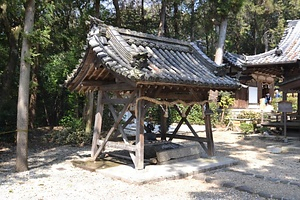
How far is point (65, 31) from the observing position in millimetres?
14391

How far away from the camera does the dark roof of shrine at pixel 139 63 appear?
21.9ft

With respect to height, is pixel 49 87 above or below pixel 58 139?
above

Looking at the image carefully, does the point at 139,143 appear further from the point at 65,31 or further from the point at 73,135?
the point at 65,31

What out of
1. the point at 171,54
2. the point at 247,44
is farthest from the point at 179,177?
the point at 247,44

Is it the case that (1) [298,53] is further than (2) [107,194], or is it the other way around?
(1) [298,53]

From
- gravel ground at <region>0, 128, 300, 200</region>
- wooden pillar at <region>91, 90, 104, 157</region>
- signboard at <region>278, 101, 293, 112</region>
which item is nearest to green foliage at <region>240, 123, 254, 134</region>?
signboard at <region>278, 101, 293, 112</region>

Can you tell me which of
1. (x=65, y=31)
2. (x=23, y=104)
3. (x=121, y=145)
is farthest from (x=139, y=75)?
(x=65, y=31)

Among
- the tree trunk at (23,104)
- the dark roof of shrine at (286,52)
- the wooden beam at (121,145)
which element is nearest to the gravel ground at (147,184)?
the tree trunk at (23,104)

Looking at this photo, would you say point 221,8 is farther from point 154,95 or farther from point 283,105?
point 154,95

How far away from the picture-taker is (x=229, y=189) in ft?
19.8

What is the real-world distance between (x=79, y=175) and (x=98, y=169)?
47 cm

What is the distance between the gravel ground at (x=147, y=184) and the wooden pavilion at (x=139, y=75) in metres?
1.04

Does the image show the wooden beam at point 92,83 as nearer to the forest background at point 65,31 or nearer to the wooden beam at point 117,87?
the wooden beam at point 117,87

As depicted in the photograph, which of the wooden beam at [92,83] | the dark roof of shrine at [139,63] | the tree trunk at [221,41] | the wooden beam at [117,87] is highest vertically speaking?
the tree trunk at [221,41]
